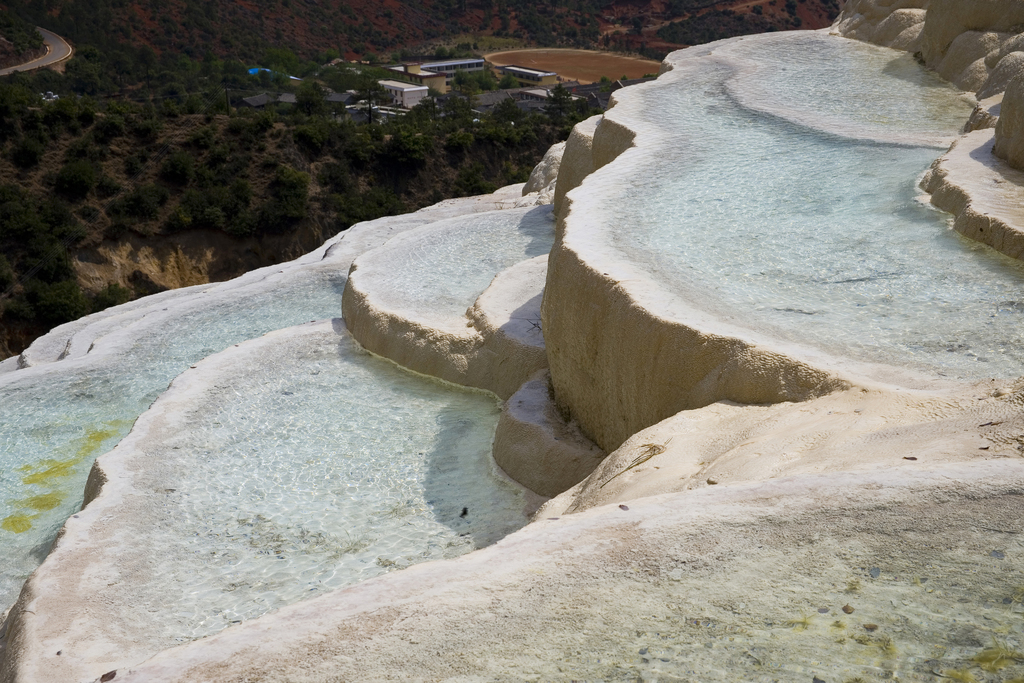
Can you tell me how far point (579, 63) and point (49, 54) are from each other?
31579mm

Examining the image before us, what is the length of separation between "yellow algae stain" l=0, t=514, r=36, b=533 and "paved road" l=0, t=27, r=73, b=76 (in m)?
38.7

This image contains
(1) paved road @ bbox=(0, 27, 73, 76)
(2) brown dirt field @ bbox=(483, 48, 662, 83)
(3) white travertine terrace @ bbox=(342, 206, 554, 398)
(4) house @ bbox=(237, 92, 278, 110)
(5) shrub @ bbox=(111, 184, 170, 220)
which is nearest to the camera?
(3) white travertine terrace @ bbox=(342, 206, 554, 398)

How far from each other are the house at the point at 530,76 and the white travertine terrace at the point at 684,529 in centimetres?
5031

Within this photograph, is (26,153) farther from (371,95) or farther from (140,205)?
(371,95)

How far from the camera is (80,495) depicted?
19.9 feet

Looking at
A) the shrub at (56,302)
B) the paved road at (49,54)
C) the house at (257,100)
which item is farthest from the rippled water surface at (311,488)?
the paved road at (49,54)

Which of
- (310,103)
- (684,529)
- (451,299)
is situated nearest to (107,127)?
(310,103)

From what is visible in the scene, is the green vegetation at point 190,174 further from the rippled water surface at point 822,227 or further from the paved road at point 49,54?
the rippled water surface at point 822,227

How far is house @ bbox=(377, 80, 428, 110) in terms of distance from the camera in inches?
1817

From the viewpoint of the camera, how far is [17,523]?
578cm

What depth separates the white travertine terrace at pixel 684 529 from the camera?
82.7 inches

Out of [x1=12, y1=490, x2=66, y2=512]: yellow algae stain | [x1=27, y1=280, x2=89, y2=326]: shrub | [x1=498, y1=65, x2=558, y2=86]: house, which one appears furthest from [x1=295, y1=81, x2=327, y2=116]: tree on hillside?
[x1=12, y1=490, x2=66, y2=512]: yellow algae stain

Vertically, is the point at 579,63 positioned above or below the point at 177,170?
below

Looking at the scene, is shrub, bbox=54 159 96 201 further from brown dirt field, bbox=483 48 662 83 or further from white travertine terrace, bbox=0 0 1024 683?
brown dirt field, bbox=483 48 662 83
